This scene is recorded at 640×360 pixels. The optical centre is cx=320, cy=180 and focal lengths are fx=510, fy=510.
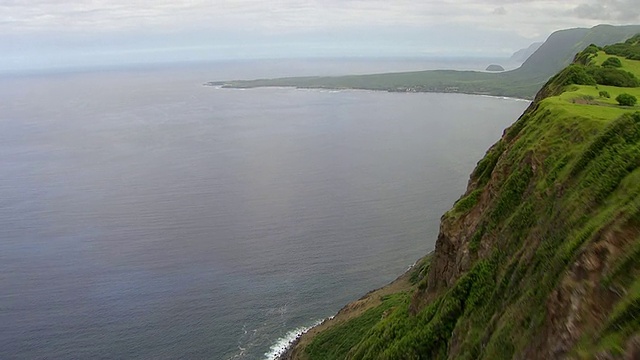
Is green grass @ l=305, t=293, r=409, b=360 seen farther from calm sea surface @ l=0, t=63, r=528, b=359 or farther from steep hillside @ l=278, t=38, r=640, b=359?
calm sea surface @ l=0, t=63, r=528, b=359

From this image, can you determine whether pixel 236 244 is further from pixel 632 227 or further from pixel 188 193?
pixel 632 227

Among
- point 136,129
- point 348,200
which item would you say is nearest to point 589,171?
point 348,200

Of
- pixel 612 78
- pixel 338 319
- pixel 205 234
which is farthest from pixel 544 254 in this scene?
pixel 205 234

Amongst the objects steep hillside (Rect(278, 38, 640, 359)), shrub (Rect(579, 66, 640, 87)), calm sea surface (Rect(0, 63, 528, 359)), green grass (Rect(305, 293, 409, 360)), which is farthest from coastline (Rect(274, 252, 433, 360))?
shrub (Rect(579, 66, 640, 87))

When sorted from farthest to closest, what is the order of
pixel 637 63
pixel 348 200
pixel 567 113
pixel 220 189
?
pixel 220 189
pixel 348 200
pixel 637 63
pixel 567 113

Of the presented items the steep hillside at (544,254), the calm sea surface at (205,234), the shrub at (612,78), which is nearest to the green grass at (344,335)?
the steep hillside at (544,254)

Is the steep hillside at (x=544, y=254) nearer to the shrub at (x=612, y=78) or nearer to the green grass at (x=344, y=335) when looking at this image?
the shrub at (x=612, y=78)
